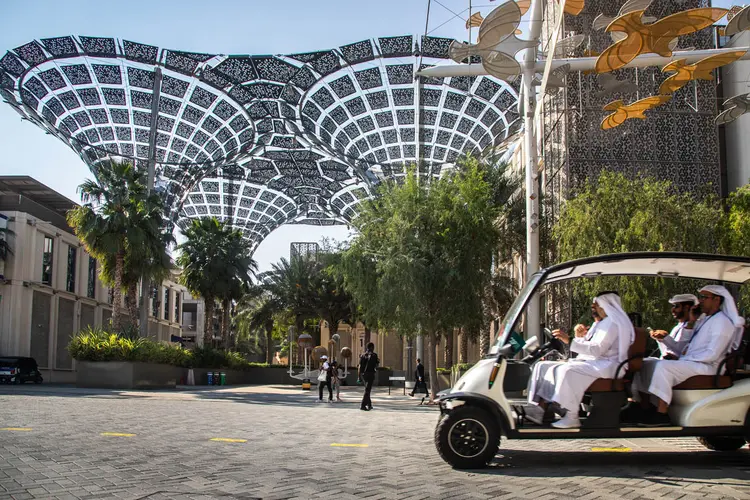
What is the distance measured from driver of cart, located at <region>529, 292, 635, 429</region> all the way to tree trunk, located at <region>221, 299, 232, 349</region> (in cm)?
4106

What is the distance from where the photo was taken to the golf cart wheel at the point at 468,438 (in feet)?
23.6

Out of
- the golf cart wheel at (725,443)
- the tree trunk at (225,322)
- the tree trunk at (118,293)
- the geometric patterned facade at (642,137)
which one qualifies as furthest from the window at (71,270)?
the golf cart wheel at (725,443)

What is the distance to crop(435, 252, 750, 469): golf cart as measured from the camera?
23.6 ft

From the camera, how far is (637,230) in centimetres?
2191

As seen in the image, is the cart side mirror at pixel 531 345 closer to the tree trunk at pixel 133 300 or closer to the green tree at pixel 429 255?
the green tree at pixel 429 255

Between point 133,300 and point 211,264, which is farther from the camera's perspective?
point 211,264

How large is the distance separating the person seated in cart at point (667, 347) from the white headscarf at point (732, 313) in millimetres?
529

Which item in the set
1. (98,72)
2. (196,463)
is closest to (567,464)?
(196,463)

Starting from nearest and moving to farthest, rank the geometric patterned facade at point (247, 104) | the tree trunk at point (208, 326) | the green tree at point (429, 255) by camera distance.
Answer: the green tree at point (429, 255) < the geometric patterned facade at point (247, 104) < the tree trunk at point (208, 326)

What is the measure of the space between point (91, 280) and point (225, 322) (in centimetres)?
938

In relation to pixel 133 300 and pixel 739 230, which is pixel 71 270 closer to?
pixel 133 300

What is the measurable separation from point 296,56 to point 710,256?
37609 millimetres

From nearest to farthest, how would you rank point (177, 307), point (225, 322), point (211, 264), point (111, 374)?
point (111, 374) → point (211, 264) → point (225, 322) → point (177, 307)

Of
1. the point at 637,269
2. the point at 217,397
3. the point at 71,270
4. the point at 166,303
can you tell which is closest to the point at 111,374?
the point at 217,397
